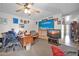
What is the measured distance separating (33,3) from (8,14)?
46 cm

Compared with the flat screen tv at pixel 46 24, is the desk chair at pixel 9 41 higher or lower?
lower

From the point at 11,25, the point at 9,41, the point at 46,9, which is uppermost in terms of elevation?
the point at 46,9

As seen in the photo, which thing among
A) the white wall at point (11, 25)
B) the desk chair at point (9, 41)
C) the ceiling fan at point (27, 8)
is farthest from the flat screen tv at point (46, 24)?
the desk chair at point (9, 41)

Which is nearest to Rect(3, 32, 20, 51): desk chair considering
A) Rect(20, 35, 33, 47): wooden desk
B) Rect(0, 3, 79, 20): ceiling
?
Rect(20, 35, 33, 47): wooden desk

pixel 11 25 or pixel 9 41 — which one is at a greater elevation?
pixel 11 25

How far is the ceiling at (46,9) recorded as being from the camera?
8.57ft

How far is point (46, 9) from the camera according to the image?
2.65 m

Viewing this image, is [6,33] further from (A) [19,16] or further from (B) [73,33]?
(B) [73,33]

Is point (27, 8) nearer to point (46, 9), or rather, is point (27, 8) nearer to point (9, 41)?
point (46, 9)

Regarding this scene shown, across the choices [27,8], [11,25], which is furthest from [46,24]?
[11,25]

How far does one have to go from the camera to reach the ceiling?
8.57 ft

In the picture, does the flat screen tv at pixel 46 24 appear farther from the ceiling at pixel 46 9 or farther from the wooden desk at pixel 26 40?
the wooden desk at pixel 26 40

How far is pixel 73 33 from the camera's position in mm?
2623

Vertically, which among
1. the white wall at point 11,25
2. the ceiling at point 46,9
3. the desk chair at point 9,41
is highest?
the ceiling at point 46,9
